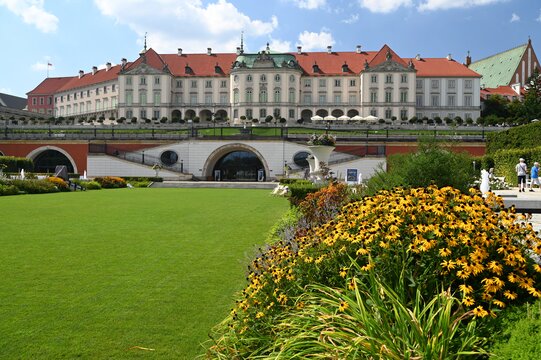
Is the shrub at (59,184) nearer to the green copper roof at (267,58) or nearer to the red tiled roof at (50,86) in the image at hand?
the green copper roof at (267,58)

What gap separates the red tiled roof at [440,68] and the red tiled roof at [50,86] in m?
70.2

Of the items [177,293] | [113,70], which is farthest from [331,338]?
[113,70]

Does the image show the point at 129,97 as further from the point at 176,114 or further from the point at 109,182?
the point at 109,182

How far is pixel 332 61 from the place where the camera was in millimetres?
83375

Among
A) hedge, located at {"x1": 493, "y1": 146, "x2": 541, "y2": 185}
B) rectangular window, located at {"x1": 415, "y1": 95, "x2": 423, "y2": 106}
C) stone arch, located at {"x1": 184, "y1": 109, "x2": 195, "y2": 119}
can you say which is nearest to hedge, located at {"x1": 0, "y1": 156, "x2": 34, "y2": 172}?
hedge, located at {"x1": 493, "y1": 146, "x2": 541, "y2": 185}

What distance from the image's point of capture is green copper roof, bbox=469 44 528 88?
310 feet

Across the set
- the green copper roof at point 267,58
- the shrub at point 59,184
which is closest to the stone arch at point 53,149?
the shrub at point 59,184

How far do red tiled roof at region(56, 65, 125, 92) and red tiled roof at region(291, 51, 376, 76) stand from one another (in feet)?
106

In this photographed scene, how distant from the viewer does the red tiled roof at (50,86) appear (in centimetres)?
10919

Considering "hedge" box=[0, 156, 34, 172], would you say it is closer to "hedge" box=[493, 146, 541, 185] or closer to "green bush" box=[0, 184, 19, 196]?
"green bush" box=[0, 184, 19, 196]

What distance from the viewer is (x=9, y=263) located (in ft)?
26.2

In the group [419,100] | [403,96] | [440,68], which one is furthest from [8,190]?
[440,68]

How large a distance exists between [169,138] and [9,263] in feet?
136

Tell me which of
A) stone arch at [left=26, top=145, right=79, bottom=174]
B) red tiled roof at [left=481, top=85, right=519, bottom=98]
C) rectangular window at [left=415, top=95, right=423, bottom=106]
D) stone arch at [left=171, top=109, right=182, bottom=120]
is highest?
red tiled roof at [left=481, top=85, right=519, bottom=98]
